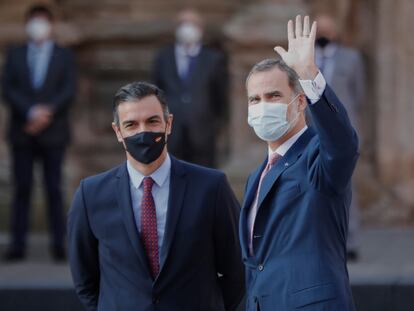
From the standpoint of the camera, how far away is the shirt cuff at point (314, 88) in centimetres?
387

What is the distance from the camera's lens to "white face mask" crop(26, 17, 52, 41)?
331 inches

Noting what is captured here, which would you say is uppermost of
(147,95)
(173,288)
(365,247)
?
(147,95)

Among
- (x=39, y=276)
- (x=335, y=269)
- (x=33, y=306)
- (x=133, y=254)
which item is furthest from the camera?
(x=39, y=276)

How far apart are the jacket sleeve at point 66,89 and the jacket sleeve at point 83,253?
3809 millimetres

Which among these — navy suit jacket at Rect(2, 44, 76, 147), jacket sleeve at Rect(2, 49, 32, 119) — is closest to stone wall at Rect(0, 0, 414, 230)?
navy suit jacket at Rect(2, 44, 76, 147)

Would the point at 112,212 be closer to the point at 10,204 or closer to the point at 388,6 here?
the point at 10,204

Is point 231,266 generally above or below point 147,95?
below

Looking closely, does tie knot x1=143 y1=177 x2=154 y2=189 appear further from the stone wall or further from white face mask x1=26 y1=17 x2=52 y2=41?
the stone wall

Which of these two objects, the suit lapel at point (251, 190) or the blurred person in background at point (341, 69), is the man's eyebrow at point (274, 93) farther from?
the blurred person in background at point (341, 69)

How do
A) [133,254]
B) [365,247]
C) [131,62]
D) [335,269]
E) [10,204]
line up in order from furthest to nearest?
[131,62] → [10,204] → [365,247] → [133,254] → [335,269]

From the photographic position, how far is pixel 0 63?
32.8 ft

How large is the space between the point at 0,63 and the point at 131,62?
1313 mm

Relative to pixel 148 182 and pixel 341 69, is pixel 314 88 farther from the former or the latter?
pixel 341 69

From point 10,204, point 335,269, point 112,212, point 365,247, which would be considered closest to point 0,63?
point 10,204
